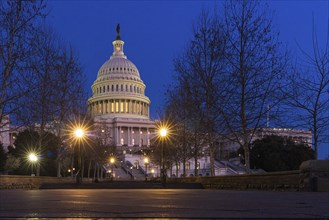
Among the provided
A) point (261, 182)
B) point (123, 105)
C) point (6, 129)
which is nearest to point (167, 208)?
point (261, 182)

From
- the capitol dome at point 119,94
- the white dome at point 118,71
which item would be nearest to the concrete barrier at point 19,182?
the capitol dome at point 119,94

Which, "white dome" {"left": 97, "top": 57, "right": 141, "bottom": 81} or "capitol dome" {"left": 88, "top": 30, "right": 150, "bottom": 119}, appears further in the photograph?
"white dome" {"left": 97, "top": 57, "right": 141, "bottom": 81}

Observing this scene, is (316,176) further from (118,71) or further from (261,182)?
(118,71)

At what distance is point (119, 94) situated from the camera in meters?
152

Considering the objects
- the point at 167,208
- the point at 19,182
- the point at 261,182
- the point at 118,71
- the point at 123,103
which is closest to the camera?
the point at 167,208

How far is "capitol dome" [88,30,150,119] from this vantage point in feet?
502

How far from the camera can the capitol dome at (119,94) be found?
502 ft

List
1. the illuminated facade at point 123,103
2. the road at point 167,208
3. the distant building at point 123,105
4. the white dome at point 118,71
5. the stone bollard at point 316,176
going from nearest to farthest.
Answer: the road at point 167,208 → the stone bollard at point 316,176 → the distant building at point 123,105 → the illuminated facade at point 123,103 → the white dome at point 118,71

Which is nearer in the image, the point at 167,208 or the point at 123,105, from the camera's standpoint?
the point at 167,208

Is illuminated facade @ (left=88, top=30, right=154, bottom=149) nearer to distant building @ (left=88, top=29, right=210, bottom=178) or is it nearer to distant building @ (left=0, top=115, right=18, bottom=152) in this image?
distant building @ (left=88, top=29, right=210, bottom=178)

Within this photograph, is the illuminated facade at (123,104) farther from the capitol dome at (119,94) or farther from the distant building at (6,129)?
the distant building at (6,129)

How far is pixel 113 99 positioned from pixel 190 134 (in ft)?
381

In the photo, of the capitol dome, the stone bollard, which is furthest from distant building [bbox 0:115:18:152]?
the capitol dome

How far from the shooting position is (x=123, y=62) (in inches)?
6422
